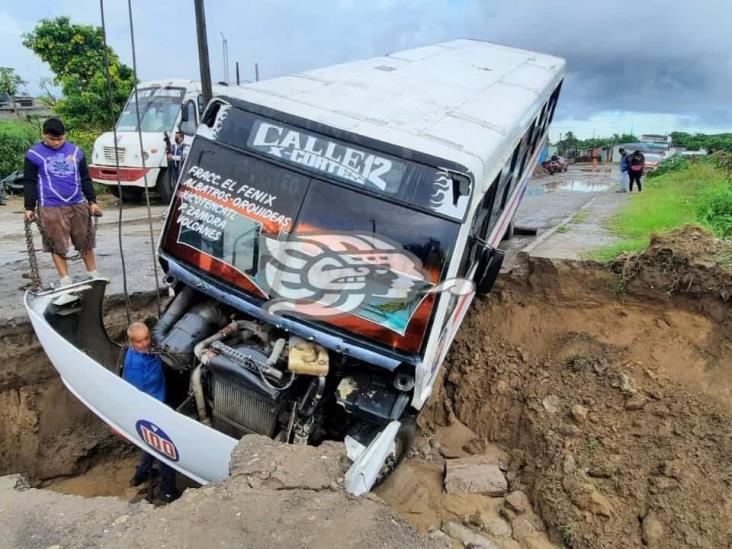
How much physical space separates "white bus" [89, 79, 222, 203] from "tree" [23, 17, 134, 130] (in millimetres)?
7309

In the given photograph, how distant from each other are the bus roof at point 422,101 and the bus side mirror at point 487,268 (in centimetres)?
63

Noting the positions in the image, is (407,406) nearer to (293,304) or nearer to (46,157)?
(293,304)

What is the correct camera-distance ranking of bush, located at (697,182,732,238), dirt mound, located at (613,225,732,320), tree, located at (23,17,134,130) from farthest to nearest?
tree, located at (23,17,134,130) → bush, located at (697,182,732,238) → dirt mound, located at (613,225,732,320)

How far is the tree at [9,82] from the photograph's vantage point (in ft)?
72.4

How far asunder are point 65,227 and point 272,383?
3.16 metres

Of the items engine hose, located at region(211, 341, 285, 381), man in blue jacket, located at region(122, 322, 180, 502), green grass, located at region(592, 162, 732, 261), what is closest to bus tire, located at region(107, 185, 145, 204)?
→ man in blue jacket, located at region(122, 322, 180, 502)

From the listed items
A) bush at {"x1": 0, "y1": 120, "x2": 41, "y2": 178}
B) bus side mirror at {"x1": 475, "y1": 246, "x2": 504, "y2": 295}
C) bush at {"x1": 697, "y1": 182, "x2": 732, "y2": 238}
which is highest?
bus side mirror at {"x1": 475, "y1": 246, "x2": 504, "y2": 295}

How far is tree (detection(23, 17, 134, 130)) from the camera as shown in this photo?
749 inches

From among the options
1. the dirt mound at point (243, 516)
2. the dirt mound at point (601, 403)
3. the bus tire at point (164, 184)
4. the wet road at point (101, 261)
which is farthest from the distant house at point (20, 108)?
the dirt mound at point (243, 516)

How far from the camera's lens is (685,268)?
5891mm

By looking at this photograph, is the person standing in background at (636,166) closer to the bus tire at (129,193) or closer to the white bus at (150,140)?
the white bus at (150,140)

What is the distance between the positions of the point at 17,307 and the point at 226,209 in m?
3.04

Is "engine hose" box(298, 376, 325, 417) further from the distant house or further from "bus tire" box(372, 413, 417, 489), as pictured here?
the distant house

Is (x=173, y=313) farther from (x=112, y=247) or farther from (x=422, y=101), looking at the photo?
(x=112, y=247)
